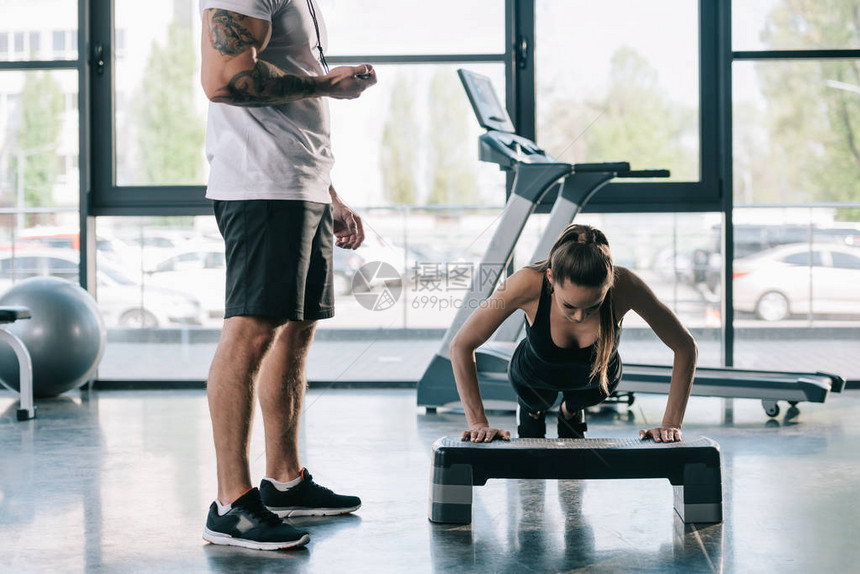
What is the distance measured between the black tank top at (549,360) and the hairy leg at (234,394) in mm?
542

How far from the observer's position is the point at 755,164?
12.7ft

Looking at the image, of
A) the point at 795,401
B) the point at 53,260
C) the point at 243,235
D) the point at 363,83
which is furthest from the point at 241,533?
the point at 53,260

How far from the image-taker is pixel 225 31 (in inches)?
59.2

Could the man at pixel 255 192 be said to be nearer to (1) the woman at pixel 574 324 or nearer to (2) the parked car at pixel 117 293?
(1) the woman at pixel 574 324

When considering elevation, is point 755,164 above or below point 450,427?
above

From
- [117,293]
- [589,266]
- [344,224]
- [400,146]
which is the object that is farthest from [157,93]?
[589,266]

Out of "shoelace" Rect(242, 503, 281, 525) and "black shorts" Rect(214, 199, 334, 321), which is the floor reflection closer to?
"shoelace" Rect(242, 503, 281, 525)

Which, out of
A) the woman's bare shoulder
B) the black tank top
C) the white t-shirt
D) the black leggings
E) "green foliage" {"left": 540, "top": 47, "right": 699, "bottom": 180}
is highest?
"green foliage" {"left": 540, "top": 47, "right": 699, "bottom": 180}

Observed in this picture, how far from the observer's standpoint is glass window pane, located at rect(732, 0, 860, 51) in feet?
12.3

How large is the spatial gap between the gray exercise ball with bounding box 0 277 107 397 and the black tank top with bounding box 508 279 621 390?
202 cm

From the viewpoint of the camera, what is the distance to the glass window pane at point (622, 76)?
3.79 metres

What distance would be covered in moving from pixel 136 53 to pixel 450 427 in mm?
2199

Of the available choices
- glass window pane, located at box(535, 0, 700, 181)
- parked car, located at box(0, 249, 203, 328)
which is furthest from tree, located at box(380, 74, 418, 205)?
parked car, located at box(0, 249, 203, 328)

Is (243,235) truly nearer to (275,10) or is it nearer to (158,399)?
(275,10)
